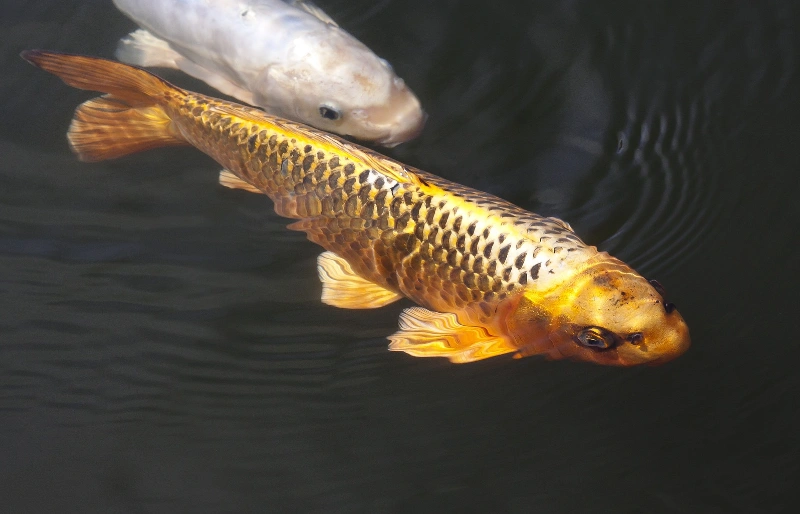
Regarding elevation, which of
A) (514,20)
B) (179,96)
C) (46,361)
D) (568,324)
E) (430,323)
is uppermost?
(514,20)

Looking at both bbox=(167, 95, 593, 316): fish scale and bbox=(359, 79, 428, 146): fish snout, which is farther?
bbox=(359, 79, 428, 146): fish snout

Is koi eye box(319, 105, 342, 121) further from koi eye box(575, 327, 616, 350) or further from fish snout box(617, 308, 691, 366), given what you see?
fish snout box(617, 308, 691, 366)

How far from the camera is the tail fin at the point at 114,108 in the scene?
343 cm

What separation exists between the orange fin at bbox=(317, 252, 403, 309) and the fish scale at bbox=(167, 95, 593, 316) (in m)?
0.06

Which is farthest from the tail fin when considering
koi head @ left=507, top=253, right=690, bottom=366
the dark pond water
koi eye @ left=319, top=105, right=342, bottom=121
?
koi head @ left=507, top=253, right=690, bottom=366

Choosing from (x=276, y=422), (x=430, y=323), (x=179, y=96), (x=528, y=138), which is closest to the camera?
(x=430, y=323)

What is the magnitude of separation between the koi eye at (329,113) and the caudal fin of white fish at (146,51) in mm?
1027

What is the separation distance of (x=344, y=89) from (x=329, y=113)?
0.48ft

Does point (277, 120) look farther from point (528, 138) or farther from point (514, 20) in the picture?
point (514, 20)

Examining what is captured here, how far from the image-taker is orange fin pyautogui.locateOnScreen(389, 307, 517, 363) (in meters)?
3.13

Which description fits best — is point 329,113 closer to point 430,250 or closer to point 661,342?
point 430,250

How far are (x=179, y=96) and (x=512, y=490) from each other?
7.90 ft

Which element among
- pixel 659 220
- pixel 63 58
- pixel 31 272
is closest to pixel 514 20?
pixel 659 220

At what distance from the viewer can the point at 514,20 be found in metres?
4.42
